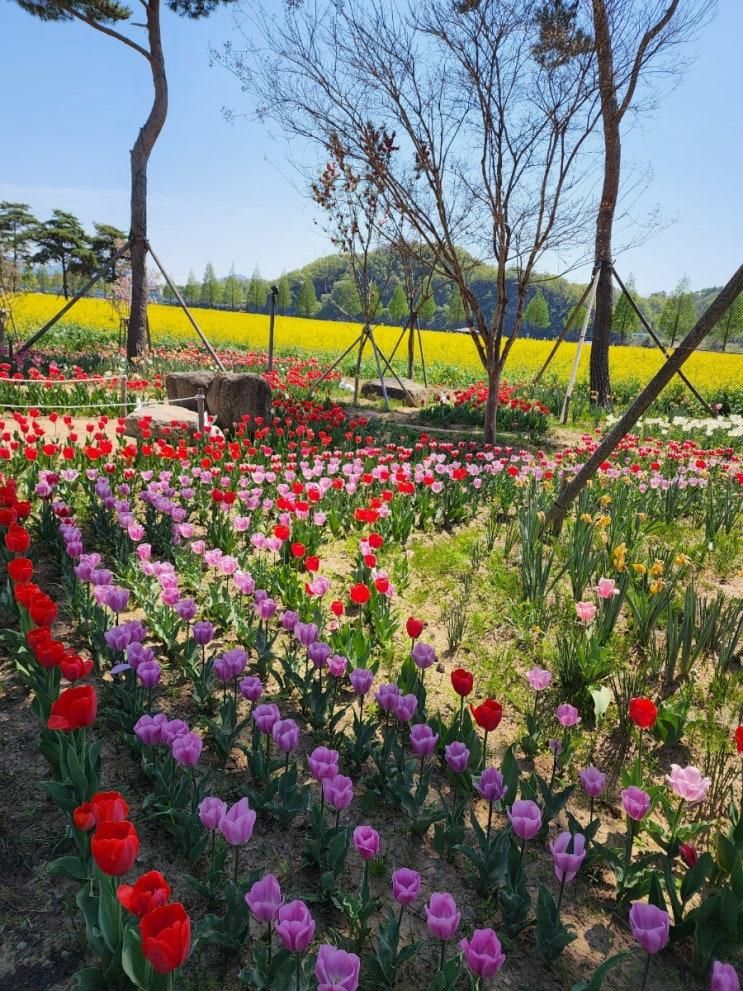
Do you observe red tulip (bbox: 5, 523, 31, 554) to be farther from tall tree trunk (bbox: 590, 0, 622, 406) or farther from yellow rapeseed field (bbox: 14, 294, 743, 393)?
yellow rapeseed field (bbox: 14, 294, 743, 393)

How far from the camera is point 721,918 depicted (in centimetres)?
180

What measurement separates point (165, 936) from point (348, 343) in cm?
3027

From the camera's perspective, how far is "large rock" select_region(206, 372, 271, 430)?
901cm

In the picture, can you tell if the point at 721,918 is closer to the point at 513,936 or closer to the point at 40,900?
the point at 513,936

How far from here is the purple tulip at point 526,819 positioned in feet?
6.01

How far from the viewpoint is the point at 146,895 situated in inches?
48.0

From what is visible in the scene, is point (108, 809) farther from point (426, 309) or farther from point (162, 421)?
point (426, 309)

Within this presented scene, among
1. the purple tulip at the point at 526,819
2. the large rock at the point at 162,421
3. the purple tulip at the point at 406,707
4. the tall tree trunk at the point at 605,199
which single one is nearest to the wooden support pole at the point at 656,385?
the purple tulip at the point at 406,707

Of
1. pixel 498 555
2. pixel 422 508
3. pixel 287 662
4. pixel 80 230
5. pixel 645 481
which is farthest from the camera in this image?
pixel 80 230

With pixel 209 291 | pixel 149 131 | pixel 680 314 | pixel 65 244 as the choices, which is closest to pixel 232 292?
pixel 209 291

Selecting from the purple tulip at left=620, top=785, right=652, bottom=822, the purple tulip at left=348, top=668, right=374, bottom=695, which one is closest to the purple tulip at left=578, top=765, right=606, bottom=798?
the purple tulip at left=620, top=785, right=652, bottom=822

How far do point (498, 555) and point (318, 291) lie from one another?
156557mm

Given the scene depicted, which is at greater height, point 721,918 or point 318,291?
point 318,291

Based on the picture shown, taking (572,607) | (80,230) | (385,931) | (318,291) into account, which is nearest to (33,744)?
(385,931)
